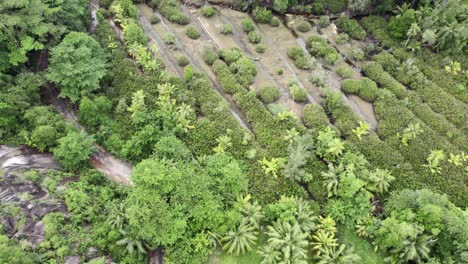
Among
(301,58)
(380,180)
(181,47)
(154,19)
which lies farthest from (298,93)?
(154,19)

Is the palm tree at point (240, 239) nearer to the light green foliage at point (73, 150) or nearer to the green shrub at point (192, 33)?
the light green foliage at point (73, 150)

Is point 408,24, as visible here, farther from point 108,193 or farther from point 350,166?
point 108,193

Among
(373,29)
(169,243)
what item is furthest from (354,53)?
(169,243)

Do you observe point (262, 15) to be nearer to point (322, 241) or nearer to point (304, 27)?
point (304, 27)

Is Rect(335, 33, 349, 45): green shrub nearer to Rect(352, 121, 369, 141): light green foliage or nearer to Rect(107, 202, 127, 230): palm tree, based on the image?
Rect(352, 121, 369, 141): light green foliage

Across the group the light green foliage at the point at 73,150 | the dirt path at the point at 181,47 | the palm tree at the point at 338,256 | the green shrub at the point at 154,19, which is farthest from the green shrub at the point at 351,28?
the light green foliage at the point at 73,150

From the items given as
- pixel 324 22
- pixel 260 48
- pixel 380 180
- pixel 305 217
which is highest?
pixel 324 22
